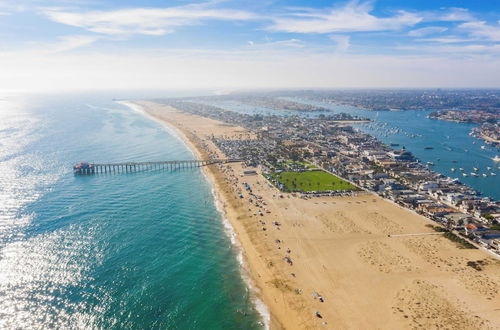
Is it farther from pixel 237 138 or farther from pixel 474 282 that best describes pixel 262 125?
pixel 474 282

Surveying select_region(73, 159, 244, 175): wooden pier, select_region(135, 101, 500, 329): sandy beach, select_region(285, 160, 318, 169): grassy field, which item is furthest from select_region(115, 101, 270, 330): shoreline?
select_region(285, 160, 318, 169): grassy field

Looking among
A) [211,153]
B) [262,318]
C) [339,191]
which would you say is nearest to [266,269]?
[262,318]

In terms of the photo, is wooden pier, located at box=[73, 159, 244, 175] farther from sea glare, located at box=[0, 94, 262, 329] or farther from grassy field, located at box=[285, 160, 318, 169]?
Result: grassy field, located at box=[285, 160, 318, 169]

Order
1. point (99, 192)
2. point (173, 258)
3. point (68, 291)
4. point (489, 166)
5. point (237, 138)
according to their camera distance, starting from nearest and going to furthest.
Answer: point (68, 291)
point (173, 258)
point (99, 192)
point (489, 166)
point (237, 138)

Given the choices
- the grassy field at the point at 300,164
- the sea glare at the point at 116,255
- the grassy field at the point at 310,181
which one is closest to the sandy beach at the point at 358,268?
the sea glare at the point at 116,255

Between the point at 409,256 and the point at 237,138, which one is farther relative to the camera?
the point at 237,138

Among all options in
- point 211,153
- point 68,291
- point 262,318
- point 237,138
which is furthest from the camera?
point 237,138
